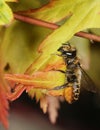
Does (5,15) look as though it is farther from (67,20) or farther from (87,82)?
(87,82)

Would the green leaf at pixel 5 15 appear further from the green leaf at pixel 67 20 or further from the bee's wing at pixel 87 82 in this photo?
the bee's wing at pixel 87 82

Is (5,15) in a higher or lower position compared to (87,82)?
higher

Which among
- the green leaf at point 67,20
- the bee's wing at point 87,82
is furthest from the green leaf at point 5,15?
the bee's wing at point 87,82

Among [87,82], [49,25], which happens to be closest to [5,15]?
[49,25]

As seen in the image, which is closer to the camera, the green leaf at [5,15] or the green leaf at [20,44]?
the green leaf at [5,15]

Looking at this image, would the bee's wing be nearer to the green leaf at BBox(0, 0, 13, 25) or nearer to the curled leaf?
the curled leaf

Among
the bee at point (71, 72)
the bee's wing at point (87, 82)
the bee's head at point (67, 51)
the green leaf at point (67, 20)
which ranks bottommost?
the bee's wing at point (87, 82)

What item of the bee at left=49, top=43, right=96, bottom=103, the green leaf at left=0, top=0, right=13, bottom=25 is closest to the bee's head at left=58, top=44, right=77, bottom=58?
the bee at left=49, top=43, right=96, bottom=103
